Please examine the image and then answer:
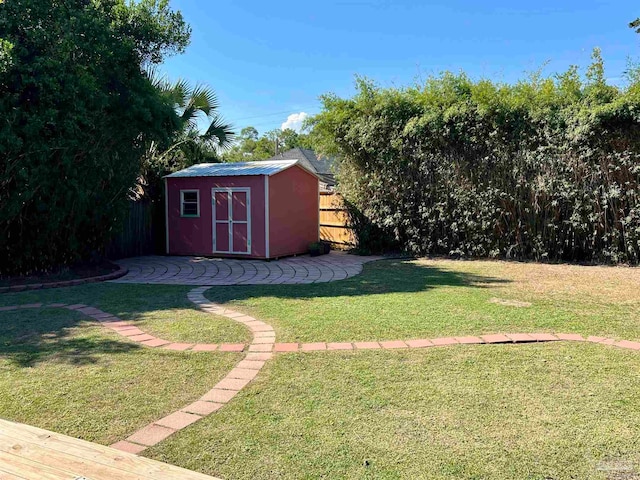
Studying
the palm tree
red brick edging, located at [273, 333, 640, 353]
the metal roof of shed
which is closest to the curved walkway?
red brick edging, located at [273, 333, 640, 353]

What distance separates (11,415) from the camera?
9.18ft

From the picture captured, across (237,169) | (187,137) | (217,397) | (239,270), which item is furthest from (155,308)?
(187,137)

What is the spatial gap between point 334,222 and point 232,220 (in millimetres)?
3113

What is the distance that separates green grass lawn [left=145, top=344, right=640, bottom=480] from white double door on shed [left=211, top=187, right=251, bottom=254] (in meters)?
7.29

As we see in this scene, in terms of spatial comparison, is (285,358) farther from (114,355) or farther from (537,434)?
(537,434)

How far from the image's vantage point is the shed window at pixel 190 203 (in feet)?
37.7

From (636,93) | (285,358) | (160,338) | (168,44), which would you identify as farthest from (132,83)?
(636,93)

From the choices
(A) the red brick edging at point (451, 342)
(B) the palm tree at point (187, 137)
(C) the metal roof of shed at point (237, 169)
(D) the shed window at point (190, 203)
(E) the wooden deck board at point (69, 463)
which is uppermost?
(B) the palm tree at point (187, 137)

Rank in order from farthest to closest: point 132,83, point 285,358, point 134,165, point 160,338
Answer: point 134,165
point 132,83
point 160,338
point 285,358

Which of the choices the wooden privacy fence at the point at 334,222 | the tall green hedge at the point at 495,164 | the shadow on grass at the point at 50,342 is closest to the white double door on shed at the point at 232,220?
the tall green hedge at the point at 495,164

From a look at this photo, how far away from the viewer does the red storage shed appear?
10.7 m

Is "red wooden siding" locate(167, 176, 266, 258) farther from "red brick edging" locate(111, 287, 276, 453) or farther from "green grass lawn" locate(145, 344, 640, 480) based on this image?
"green grass lawn" locate(145, 344, 640, 480)

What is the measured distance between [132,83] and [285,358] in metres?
6.29

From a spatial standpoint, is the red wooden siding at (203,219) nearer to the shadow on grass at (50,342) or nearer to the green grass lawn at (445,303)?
the green grass lawn at (445,303)
